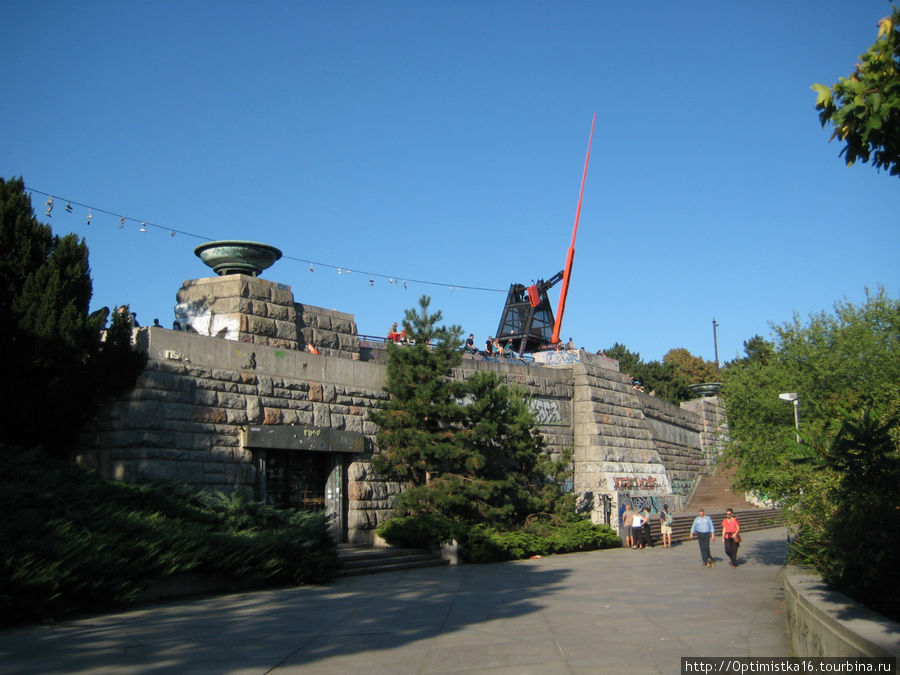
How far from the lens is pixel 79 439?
1521 centimetres

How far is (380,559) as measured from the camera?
16359 millimetres

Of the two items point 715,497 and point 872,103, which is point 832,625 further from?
point 715,497

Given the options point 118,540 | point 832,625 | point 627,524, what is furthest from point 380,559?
point 832,625

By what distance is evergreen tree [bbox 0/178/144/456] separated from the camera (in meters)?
14.1

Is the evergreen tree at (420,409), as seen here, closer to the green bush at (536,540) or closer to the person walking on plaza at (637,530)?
the green bush at (536,540)

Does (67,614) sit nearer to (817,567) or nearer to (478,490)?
(817,567)

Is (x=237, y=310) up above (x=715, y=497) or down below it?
above

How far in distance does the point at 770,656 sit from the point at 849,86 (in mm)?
5222

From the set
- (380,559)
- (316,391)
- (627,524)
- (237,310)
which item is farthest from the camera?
(627,524)

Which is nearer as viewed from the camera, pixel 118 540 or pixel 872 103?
pixel 872 103

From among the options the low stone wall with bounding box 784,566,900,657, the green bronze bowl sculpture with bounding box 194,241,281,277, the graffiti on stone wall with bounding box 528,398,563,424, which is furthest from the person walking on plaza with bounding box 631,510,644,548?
the low stone wall with bounding box 784,566,900,657

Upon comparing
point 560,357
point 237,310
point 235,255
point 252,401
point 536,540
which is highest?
point 235,255

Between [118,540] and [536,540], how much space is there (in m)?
11.2

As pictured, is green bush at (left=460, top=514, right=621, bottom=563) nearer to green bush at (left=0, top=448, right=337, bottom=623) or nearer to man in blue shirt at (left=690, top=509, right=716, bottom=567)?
man in blue shirt at (left=690, top=509, right=716, bottom=567)
